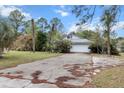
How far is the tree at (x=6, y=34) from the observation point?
959 cm

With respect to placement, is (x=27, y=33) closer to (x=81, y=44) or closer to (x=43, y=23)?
(x=43, y=23)

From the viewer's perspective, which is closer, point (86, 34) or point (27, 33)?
point (86, 34)

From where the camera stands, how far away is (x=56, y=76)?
6.52m

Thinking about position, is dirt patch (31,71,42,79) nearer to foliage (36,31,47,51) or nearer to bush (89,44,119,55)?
bush (89,44,119,55)

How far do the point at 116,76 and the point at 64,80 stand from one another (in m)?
1.46

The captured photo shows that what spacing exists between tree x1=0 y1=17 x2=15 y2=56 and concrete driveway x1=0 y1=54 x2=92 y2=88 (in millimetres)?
2780

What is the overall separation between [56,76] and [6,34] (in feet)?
14.6

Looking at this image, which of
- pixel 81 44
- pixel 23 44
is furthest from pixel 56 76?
pixel 23 44

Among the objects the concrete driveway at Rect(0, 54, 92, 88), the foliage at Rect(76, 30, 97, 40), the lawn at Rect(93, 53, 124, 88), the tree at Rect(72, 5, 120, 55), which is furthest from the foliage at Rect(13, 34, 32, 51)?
the lawn at Rect(93, 53, 124, 88)

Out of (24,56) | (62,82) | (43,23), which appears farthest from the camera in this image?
A: (24,56)

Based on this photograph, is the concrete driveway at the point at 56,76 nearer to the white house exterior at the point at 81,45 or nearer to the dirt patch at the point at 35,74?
the dirt patch at the point at 35,74

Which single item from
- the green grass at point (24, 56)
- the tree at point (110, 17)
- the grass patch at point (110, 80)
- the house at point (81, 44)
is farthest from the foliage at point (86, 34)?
the green grass at point (24, 56)

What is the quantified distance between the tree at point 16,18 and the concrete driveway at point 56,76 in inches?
74.7
